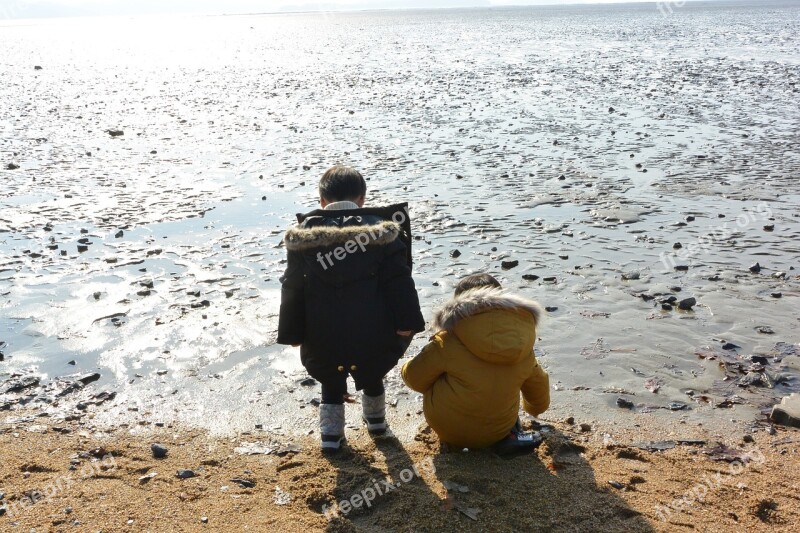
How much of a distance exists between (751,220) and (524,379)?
7.49 m

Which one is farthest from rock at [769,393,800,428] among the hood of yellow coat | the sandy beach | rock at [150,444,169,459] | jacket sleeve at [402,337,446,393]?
rock at [150,444,169,459]

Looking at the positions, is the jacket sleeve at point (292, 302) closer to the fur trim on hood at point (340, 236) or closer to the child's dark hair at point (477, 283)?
the fur trim on hood at point (340, 236)

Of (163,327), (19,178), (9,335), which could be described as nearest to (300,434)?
(163,327)

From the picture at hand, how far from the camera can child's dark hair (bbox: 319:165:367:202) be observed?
5.37 meters

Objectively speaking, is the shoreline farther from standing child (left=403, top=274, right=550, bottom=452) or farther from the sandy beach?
standing child (left=403, top=274, right=550, bottom=452)

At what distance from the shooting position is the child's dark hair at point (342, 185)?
537cm

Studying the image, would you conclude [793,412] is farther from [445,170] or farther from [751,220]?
[445,170]

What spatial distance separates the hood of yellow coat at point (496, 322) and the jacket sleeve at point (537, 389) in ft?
1.25

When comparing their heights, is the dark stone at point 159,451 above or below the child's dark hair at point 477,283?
below

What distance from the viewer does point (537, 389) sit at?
538 centimetres

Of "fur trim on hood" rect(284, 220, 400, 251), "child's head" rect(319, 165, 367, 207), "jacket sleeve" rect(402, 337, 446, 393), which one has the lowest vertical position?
"jacket sleeve" rect(402, 337, 446, 393)

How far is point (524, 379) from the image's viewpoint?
5.16m

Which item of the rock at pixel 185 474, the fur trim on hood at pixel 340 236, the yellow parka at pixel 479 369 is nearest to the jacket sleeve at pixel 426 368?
the yellow parka at pixel 479 369

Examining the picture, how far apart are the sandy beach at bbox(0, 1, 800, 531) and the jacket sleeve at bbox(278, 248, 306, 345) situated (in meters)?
0.95
